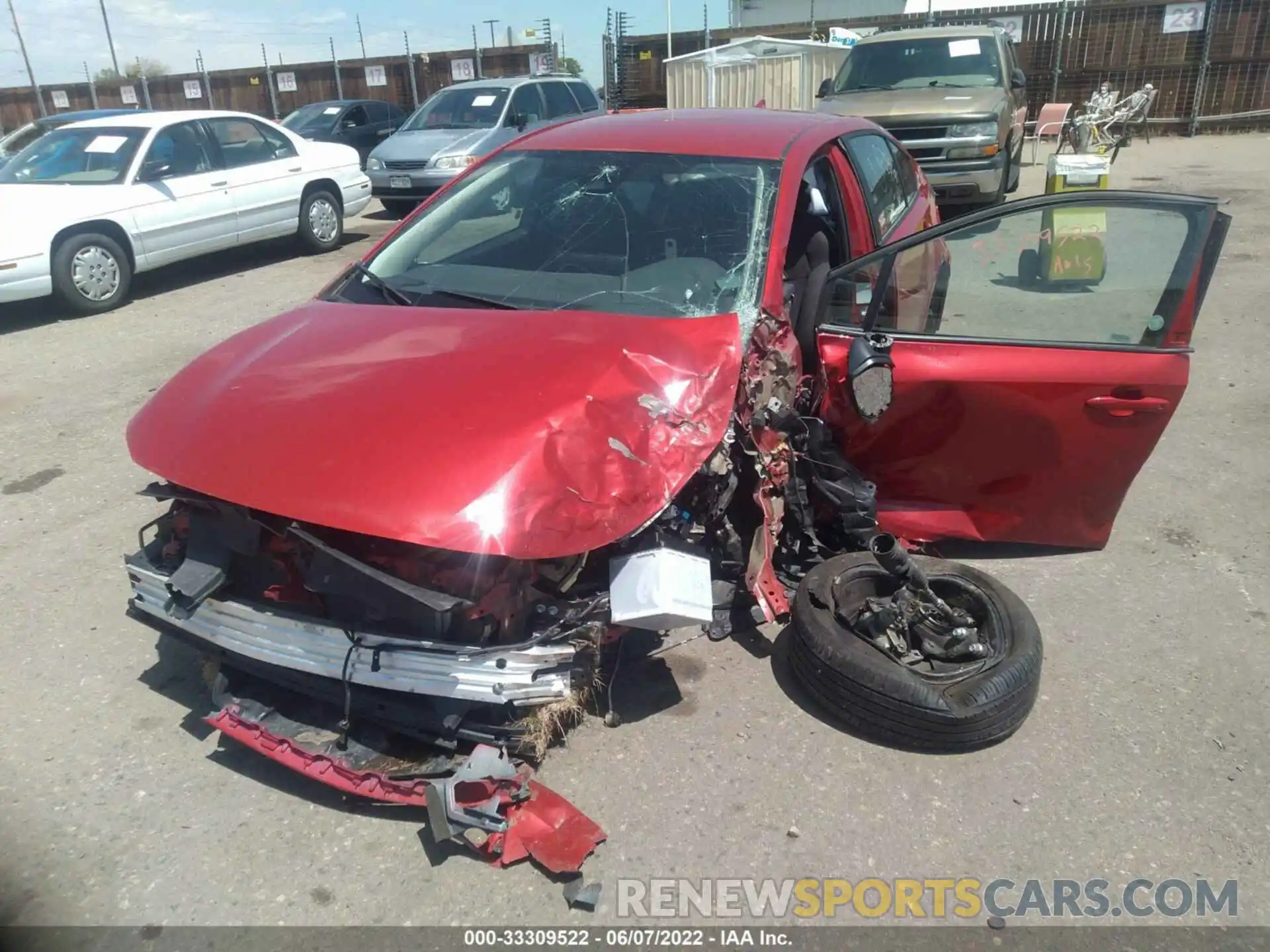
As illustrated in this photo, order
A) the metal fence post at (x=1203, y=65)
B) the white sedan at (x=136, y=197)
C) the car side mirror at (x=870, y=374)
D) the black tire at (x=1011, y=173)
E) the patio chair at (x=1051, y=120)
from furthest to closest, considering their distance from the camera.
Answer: the metal fence post at (x=1203, y=65) < the patio chair at (x=1051, y=120) < the black tire at (x=1011, y=173) < the white sedan at (x=136, y=197) < the car side mirror at (x=870, y=374)

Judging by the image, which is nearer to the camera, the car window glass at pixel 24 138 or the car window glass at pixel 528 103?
the car window glass at pixel 24 138

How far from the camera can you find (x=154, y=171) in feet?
27.9

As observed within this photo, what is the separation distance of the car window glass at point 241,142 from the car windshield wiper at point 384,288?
6.51 m

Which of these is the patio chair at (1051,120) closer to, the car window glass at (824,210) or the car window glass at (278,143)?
the car window glass at (278,143)

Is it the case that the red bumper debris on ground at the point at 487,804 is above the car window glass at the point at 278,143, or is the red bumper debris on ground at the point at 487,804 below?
below

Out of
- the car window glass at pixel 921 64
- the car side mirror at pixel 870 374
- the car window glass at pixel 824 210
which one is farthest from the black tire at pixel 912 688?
the car window glass at pixel 921 64

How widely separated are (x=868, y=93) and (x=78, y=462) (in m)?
9.39

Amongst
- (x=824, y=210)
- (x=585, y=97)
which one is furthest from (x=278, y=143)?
(x=824, y=210)

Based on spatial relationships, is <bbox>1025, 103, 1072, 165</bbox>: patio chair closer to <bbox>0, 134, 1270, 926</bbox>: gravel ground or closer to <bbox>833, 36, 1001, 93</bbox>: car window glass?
<bbox>833, 36, 1001, 93</bbox>: car window glass

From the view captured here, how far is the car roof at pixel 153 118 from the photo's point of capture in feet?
28.6

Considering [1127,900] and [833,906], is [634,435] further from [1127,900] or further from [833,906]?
[1127,900]

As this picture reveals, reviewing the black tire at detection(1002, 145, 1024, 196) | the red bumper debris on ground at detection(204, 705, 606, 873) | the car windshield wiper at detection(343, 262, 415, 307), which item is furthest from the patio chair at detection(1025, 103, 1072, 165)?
the red bumper debris on ground at detection(204, 705, 606, 873)

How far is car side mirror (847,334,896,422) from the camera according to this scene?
3.30 meters

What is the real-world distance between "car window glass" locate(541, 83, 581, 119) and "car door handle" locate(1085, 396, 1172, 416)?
11.1 meters
